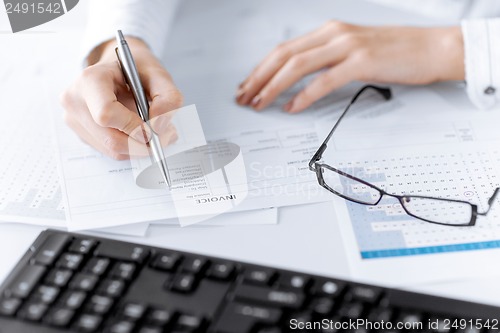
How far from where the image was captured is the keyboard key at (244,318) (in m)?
0.41

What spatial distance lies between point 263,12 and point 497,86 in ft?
1.27

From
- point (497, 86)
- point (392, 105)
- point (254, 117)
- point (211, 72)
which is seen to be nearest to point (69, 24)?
point (211, 72)

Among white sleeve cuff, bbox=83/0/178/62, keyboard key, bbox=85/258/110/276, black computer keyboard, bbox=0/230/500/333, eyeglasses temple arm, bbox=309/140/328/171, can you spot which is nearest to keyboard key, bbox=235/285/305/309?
black computer keyboard, bbox=0/230/500/333

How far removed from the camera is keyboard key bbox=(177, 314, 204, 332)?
0.41 metres

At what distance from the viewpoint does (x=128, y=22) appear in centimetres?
78

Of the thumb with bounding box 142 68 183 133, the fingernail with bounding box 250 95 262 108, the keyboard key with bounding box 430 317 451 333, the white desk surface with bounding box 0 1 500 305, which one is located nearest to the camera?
the keyboard key with bounding box 430 317 451 333

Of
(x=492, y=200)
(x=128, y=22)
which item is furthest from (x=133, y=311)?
(x=128, y=22)

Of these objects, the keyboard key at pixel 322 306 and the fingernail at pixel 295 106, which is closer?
the keyboard key at pixel 322 306

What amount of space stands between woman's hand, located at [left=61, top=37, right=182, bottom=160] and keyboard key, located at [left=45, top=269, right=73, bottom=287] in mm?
192

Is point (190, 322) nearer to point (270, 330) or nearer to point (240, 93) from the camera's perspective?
point (270, 330)

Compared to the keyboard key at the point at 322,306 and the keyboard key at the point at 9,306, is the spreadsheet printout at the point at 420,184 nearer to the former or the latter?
the keyboard key at the point at 322,306

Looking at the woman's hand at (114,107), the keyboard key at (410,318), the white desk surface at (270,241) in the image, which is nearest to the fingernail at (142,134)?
the woman's hand at (114,107)

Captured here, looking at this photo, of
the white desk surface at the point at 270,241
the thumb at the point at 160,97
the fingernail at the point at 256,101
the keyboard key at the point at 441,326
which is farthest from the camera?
the fingernail at the point at 256,101

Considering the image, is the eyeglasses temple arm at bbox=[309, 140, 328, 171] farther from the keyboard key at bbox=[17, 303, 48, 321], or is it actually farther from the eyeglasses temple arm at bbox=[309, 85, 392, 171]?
the keyboard key at bbox=[17, 303, 48, 321]
